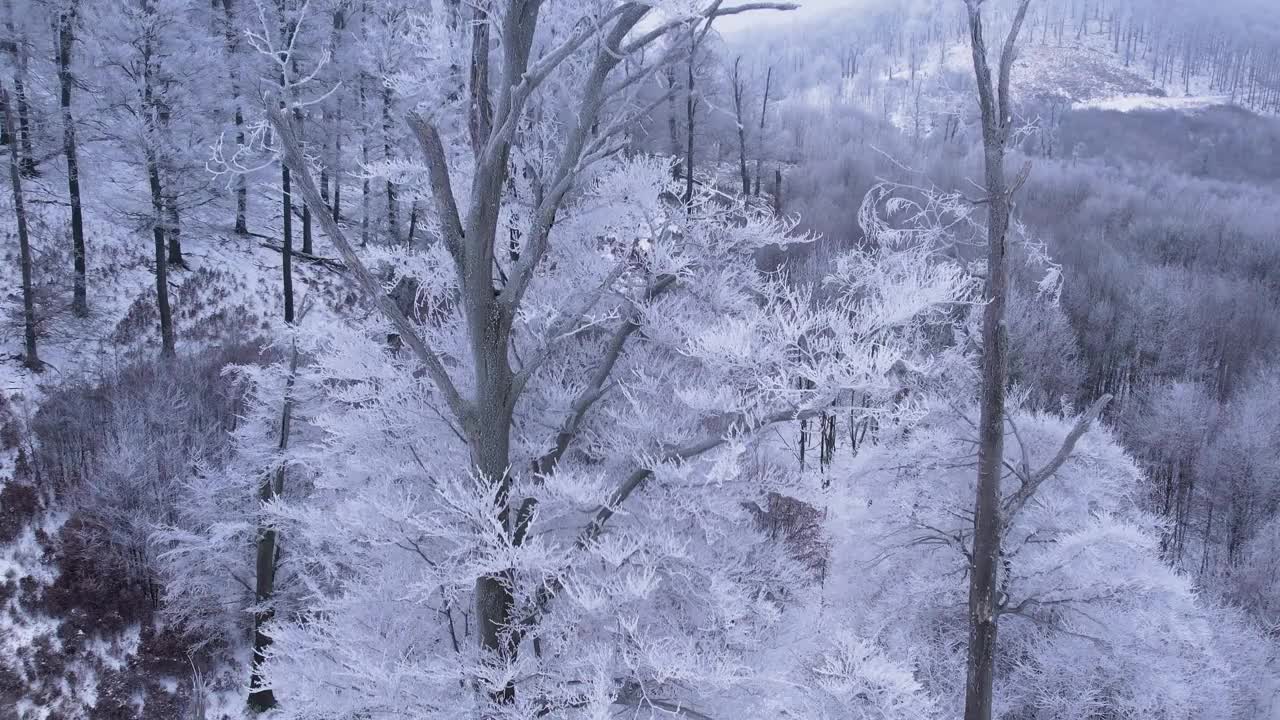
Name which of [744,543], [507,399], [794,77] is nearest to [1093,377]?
[744,543]

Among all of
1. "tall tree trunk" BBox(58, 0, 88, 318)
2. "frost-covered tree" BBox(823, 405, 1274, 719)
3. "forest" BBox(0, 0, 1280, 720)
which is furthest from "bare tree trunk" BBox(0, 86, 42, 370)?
"frost-covered tree" BBox(823, 405, 1274, 719)

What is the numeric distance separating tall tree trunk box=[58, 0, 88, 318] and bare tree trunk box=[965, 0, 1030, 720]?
16794 mm

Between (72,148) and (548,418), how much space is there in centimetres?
1503

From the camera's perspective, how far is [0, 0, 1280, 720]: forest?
15.3 ft

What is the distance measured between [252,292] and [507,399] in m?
16.1

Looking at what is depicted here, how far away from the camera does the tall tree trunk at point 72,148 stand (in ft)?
48.0

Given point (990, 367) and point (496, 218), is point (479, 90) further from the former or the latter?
point (990, 367)

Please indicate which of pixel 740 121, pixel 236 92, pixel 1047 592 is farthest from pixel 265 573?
pixel 740 121

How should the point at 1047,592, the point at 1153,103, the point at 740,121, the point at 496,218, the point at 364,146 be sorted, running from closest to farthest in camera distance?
the point at 496,218
the point at 1047,592
the point at 364,146
the point at 740,121
the point at 1153,103

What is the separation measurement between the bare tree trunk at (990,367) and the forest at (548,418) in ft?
0.10

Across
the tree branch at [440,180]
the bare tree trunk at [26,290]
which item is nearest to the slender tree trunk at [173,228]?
the bare tree trunk at [26,290]

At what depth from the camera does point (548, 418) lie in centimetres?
575

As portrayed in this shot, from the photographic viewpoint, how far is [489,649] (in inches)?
188

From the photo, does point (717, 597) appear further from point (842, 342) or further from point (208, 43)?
point (208, 43)
